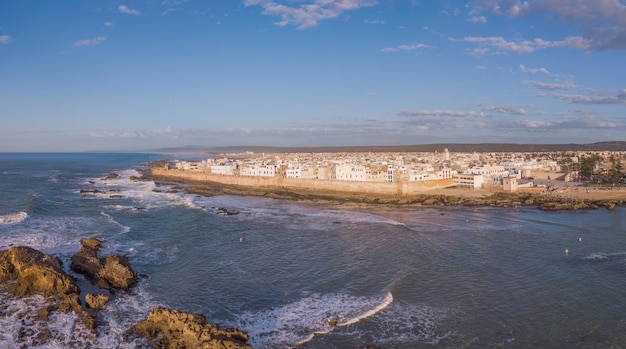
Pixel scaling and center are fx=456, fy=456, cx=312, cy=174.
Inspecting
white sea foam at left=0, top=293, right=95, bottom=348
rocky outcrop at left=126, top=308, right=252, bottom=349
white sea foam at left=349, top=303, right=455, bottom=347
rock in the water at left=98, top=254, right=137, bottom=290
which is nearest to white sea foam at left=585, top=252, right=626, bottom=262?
white sea foam at left=349, top=303, right=455, bottom=347

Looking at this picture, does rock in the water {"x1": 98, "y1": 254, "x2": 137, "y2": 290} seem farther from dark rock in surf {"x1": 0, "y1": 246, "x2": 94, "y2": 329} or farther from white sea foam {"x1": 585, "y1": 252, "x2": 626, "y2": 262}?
white sea foam {"x1": 585, "y1": 252, "x2": 626, "y2": 262}

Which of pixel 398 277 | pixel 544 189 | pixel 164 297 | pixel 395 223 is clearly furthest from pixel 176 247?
pixel 544 189

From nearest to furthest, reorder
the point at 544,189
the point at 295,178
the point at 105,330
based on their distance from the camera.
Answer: the point at 105,330 → the point at 544,189 → the point at 295,178

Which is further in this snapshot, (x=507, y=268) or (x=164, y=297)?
(x=507, y=268)

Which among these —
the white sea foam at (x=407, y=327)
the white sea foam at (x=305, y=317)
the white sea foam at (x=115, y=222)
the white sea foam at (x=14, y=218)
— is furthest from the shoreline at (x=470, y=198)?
the white sea foam at (x=407, y=327)

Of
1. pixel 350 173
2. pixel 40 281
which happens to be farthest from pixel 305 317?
pixel 350 173

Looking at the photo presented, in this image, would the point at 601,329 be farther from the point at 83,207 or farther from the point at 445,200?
the point at 83,207

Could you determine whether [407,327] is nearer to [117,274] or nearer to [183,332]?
[183,332]
